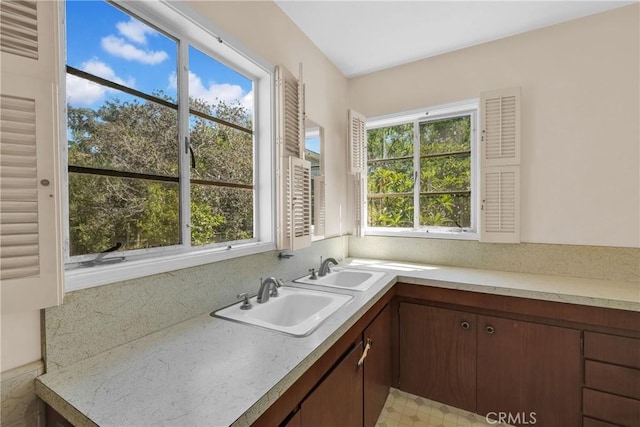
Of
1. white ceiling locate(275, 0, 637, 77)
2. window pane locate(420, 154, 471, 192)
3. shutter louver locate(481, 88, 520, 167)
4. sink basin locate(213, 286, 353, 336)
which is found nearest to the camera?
sink basin locate(213, 286, 353, 336)

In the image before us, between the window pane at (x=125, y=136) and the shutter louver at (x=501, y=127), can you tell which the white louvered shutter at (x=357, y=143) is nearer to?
the shutter louver at (x=501, y=127)

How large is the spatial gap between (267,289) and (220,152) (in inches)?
31.5

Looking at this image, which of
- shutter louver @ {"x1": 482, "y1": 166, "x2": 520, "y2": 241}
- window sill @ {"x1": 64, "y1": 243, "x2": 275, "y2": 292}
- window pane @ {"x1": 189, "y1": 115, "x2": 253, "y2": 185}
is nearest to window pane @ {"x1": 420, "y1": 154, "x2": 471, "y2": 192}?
shutter louver @ {"x1": 482, "y1": 166, "x2": 520, "y2": 241}

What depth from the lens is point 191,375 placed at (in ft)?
2.60

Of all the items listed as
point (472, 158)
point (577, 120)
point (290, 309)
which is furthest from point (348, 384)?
point (577, 120)

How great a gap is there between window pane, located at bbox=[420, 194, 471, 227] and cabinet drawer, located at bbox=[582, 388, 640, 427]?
126 cm

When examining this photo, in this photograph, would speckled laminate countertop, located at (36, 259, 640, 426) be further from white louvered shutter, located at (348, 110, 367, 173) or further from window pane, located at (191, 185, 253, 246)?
white louvered shutter, located at (348, 110, 367, 173)

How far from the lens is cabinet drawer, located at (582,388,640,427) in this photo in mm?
1420

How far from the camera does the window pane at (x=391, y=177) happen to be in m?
2.59

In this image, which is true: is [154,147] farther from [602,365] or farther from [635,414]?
[635,414]

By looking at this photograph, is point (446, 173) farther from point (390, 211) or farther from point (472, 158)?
point (390, 211)

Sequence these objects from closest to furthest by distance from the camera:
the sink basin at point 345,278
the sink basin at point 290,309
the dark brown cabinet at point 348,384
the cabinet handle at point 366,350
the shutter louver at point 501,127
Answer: the dark brown cabinet at point 348,384 < the sink basin at point 290,309 < the cabinet handle at point 366,350 < the sink basin at point 345,278 < the shutter louver at point 501,127

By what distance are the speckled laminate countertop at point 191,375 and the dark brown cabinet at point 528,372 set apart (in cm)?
103

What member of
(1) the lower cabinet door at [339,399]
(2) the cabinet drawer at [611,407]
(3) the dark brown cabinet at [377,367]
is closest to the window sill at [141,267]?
(1) the lower cabinet door at [339,399]
